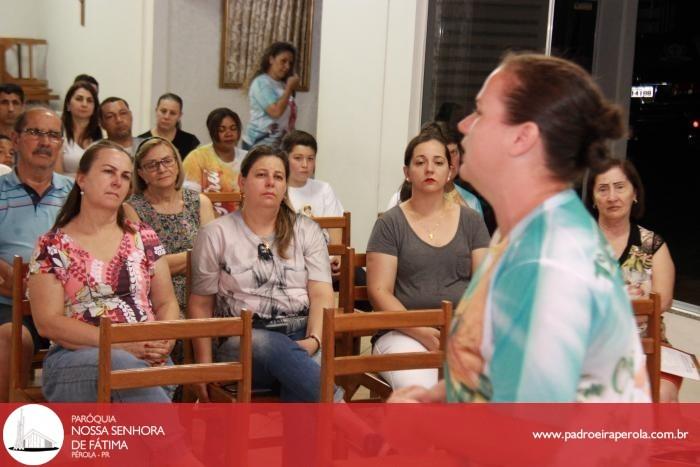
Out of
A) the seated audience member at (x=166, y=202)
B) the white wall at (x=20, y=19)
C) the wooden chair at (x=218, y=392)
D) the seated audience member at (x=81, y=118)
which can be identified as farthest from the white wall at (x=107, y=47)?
the wooden chair at (x=218, y=392)

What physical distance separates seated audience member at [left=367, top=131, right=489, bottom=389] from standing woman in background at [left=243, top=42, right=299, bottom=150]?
10.0 feet

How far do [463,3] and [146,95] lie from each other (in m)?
3.00

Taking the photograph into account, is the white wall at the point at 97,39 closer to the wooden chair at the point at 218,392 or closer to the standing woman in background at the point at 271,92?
the standing woman in background at the point at 271,92

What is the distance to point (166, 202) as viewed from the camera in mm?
3809

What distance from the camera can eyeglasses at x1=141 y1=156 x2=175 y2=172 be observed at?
377 cm

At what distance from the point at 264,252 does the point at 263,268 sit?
54 mm

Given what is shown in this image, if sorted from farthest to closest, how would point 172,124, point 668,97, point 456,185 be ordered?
point 172,124
point 668,97
point 456,185

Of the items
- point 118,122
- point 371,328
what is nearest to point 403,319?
point 371,328

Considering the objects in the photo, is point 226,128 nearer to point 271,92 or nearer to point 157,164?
point 271,92

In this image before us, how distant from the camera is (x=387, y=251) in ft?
11.3

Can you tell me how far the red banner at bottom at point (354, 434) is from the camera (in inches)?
38.7

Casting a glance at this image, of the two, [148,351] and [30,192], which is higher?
[30,192]

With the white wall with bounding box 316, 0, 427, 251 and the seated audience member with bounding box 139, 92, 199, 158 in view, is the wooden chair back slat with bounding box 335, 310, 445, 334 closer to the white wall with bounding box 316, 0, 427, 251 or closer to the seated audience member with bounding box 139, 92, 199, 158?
the white wall with bounding box 316, 0, 427, 251

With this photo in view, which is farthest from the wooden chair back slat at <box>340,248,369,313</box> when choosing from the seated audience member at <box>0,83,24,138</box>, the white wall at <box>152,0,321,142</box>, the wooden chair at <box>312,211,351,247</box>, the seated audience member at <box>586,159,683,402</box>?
the white wall at <box>152,0,321,142</box>
